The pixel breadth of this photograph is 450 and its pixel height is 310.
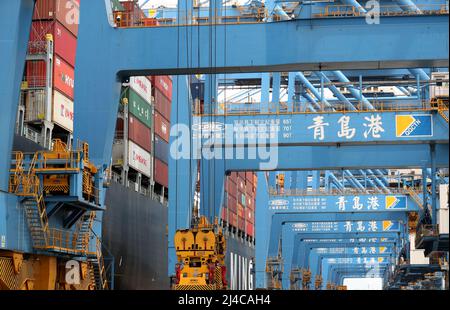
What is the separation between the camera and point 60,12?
32.2 meters

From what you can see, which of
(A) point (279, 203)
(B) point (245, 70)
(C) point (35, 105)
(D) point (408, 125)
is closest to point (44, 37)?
(C) point (35, 105)

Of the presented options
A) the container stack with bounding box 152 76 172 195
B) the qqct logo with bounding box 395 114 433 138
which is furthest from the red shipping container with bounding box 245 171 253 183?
the qqct logo with bounding box 395 114 433 138

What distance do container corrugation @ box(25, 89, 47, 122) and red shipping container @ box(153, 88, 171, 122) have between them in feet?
51.0

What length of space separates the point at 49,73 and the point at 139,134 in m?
11.3

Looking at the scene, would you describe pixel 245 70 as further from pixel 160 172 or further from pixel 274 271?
pixel 160 172

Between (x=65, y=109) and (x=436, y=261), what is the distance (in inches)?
761

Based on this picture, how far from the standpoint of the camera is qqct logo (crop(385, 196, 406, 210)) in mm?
40094

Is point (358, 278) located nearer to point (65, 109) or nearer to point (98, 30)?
point (65, 109)

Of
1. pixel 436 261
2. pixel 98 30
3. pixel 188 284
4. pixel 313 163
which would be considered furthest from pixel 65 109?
pixel 436 261

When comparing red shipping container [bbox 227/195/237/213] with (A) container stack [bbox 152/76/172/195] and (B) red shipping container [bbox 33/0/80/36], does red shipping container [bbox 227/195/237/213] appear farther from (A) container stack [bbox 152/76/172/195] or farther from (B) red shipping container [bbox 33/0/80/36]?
(B) red shipping container [bbox 33/0/80/36]

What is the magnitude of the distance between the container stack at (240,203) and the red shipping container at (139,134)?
48.5 feet

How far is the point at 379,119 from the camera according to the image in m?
25.6
